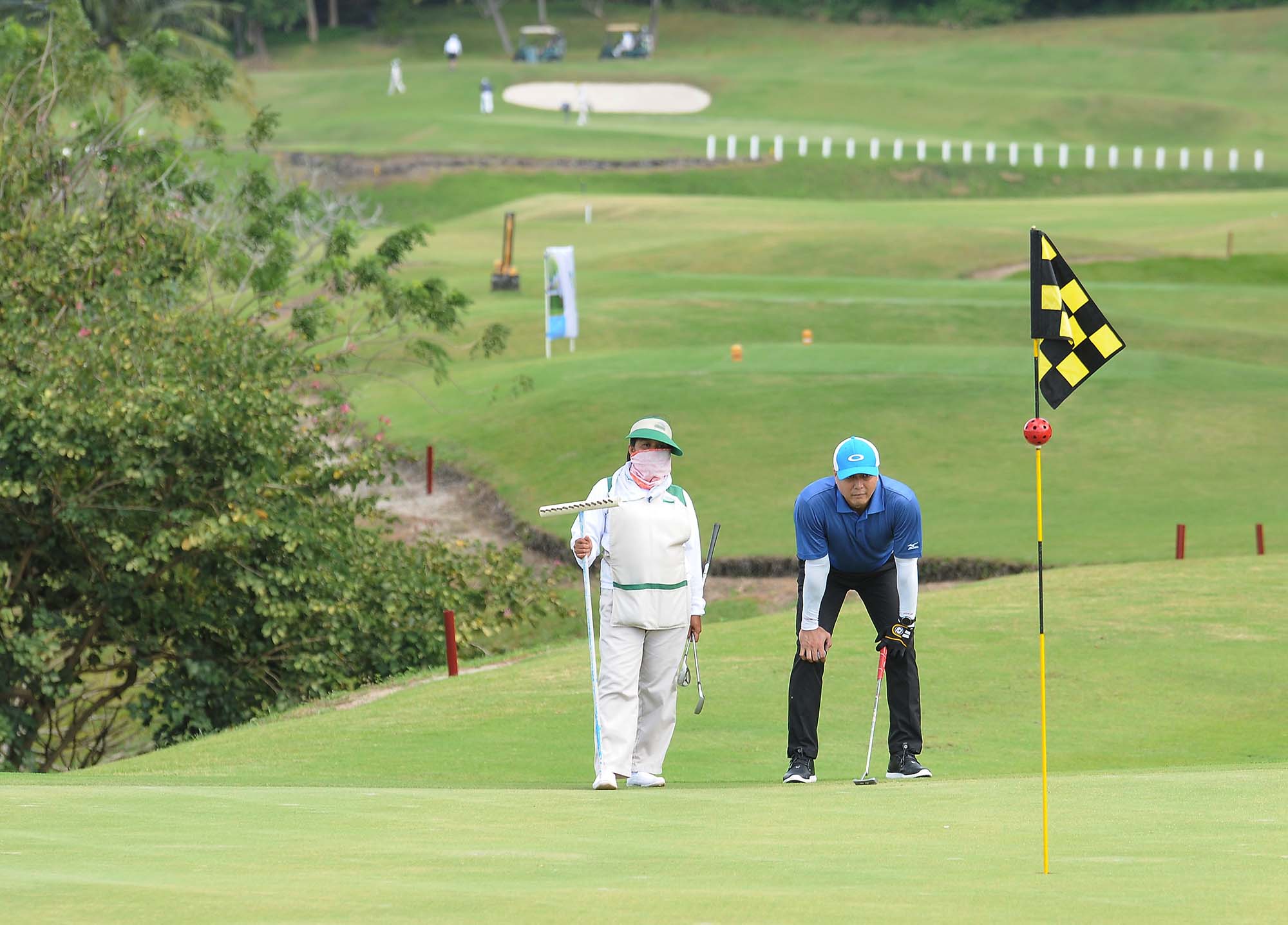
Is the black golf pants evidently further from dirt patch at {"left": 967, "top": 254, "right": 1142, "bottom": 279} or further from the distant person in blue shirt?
dirt patch at {"left": 967, "top": 254, "right": 1142, "bottom": 279}

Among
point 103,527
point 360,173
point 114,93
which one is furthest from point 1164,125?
point 103,527

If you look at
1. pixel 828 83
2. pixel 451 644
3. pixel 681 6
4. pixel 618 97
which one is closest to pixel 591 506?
pixel 451 644

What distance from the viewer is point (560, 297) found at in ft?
131

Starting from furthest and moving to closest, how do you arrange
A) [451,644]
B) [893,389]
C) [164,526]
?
[893,389], [164,526], [451,644]

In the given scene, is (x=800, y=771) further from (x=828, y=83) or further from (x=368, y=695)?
(x=828, y=83)

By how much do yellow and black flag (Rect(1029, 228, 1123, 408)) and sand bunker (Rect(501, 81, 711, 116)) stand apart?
288ft

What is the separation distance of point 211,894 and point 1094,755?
878cm

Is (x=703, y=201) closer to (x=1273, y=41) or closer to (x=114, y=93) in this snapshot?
(x=114, y=93)

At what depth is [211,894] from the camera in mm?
6367

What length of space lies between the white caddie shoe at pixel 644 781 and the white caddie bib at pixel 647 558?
90 cm

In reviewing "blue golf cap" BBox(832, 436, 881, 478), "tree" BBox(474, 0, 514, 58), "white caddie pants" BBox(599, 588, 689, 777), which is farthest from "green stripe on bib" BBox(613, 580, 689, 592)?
"tree" BBox(474, 0, 514, 58)

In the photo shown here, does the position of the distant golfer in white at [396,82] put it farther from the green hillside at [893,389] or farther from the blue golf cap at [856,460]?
the blue golf cap at [856,460]

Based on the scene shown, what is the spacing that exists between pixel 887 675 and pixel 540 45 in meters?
105

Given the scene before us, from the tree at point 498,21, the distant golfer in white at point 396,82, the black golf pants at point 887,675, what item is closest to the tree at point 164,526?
the black golf pants at point 887,675
